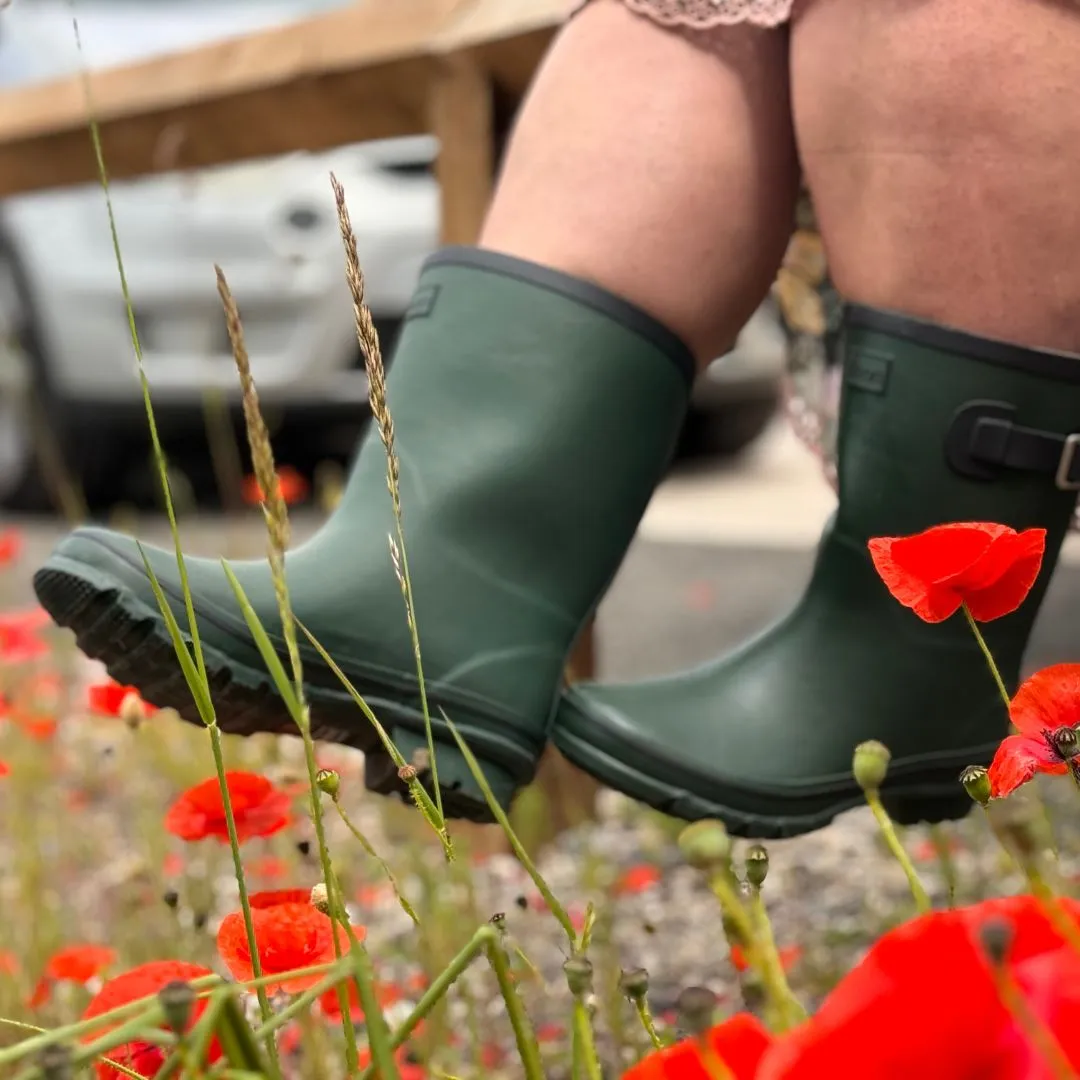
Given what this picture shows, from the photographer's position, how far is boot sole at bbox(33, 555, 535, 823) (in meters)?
0.83

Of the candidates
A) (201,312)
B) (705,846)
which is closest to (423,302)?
(705,846)

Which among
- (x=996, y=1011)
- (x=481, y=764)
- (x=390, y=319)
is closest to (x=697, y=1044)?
(x=996, y=1011)

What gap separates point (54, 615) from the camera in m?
0.85

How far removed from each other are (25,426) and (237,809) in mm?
3772

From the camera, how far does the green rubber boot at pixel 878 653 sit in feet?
2.95

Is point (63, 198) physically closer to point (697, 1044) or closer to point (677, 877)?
point (677, 877)

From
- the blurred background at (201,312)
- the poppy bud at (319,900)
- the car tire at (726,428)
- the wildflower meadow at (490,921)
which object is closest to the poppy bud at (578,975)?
the wildflower meadow at (490,921)

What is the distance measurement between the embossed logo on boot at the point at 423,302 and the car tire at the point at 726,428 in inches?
175

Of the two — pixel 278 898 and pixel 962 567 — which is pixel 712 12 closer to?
pixel 962 567

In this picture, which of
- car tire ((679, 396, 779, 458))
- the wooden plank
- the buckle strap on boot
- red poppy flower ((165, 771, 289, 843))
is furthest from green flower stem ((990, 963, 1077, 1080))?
car tire ((679, 396, 779, 458))

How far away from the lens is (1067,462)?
→ 35.9 inches

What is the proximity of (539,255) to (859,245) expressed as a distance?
0.73 feet

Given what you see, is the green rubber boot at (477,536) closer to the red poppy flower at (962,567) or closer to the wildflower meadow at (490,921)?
the wildflower meadow at (490,921)

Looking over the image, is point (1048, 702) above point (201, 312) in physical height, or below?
above
